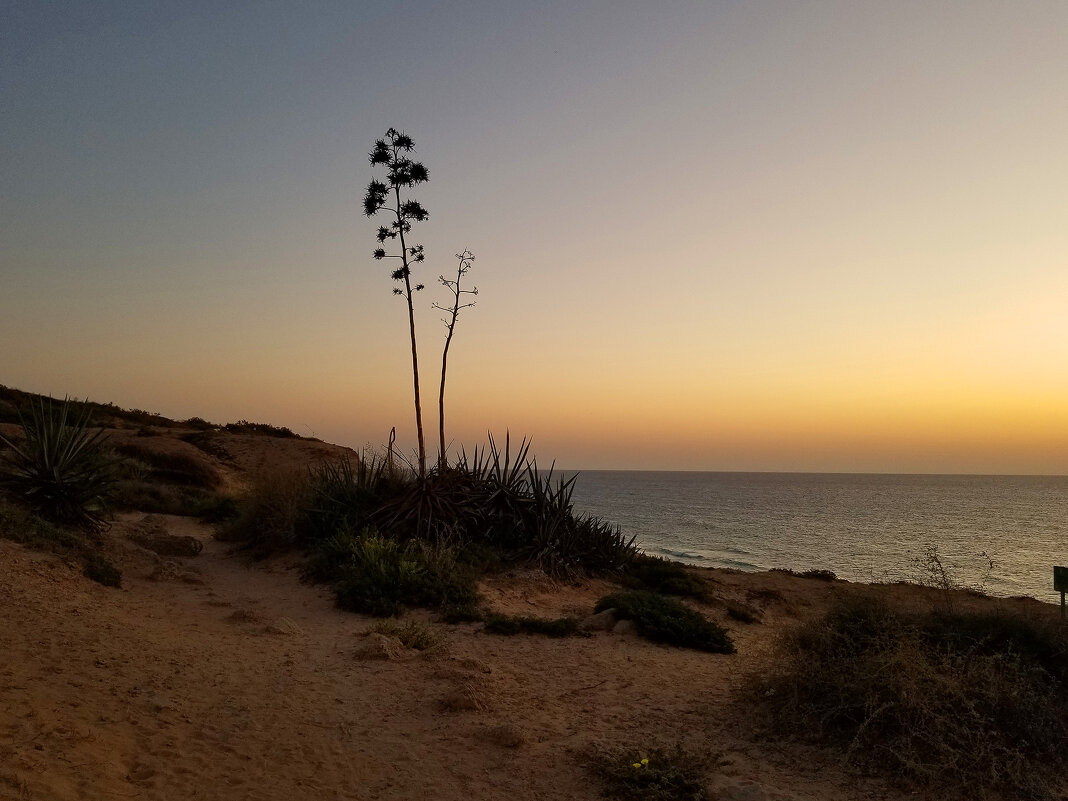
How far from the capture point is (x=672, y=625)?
9.26m

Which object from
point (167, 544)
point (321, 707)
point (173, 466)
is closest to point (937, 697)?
point (321, 707)

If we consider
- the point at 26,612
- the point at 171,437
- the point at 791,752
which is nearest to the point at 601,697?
the point at 791,752

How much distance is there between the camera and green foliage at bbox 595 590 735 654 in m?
9.08

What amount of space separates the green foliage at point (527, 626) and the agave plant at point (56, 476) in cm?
780

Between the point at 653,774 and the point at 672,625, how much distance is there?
481cm

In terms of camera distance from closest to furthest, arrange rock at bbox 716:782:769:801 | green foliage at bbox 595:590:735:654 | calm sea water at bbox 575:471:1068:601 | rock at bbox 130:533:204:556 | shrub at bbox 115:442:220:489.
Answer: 1. rock at bbox 716:782:769:801
2. green foliage at bbox 595:590:735:654
3. rock at bbox 130:533:204:556
4. shrub at bbox 115:442:220:489
5. calm sea water at bbox 575:471:1068:601

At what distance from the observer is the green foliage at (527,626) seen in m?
9.09

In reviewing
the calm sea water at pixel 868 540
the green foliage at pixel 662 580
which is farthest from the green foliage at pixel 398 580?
the calm sea water at pixel 868 540

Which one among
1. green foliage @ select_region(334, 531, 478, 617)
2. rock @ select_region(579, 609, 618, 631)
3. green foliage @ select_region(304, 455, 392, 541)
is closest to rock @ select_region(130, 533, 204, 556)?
green foliage @ select_region(304, 455, 392, 541)

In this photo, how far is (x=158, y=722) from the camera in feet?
16.3

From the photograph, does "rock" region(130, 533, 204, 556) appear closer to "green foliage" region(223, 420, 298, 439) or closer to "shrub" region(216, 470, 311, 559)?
"shrub" region(216, 470, 311, 559)

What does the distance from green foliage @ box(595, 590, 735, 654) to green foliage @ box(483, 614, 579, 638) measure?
0.89 meters

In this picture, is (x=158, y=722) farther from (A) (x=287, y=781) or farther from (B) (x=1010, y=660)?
(B) (x=1010, y=660)

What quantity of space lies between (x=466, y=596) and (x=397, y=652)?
270 cm
